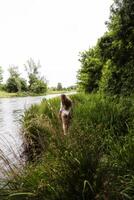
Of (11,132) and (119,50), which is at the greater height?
(119,50)

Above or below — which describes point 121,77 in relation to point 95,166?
above

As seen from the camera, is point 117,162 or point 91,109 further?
point 91,109

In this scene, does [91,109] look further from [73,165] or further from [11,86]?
[11,86]

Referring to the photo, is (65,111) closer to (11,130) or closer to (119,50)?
(119,50)

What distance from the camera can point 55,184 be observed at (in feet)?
12.7

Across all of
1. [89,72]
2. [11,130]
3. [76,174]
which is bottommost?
[11,130]

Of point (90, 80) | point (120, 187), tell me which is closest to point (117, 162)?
point (120, 187)

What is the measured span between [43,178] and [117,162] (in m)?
0.88

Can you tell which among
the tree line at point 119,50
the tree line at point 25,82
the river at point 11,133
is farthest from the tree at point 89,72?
the tree line at point 25,82

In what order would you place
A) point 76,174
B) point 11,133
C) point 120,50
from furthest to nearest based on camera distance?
1. point 11,133
2. point 120,50
3. point 76,174

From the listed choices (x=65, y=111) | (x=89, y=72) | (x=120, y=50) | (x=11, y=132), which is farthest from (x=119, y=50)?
(x=11, y=132)

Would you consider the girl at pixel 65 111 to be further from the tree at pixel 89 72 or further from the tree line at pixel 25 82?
the tree line at pixel 25 82

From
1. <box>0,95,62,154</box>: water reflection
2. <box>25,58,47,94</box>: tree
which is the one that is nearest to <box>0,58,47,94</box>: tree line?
<box>25,58,47,94</box>: tree

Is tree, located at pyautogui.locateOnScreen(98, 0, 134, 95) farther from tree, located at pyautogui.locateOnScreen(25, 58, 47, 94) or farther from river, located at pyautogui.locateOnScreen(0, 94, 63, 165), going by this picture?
tree, located at pyautogui.locateOnScreen(25, 58, 47, 94)
